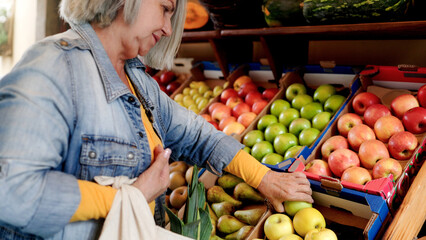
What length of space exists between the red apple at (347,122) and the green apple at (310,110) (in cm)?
28

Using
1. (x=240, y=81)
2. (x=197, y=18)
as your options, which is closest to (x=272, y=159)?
(x=240, y=81)

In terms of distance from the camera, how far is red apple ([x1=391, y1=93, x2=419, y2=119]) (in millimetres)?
1837

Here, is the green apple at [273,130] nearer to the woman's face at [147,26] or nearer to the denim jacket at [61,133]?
the denim jacket at [61,133]

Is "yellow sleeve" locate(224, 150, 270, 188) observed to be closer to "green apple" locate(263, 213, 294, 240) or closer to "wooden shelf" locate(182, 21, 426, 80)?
"green apple" locate(263, 213, 294, 240)

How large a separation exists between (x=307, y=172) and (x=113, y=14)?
1.11m

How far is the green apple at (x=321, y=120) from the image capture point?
6.91 ft

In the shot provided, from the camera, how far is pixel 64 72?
3.55 feet

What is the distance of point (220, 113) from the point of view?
2.65 metres

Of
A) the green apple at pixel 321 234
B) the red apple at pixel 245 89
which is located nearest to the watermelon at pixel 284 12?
the red apple at pixel 245 89

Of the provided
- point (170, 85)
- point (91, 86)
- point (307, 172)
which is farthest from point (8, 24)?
point (307, 172)

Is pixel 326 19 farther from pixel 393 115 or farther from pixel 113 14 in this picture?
pixel 113 14

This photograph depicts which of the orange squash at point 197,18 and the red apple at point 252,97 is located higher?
the orange squash at point 197,18

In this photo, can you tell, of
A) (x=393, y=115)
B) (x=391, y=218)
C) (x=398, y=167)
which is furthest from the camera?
(x=393, y=115)

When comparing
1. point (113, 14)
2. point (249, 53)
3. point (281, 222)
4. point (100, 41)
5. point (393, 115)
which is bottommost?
point (281, 222)
